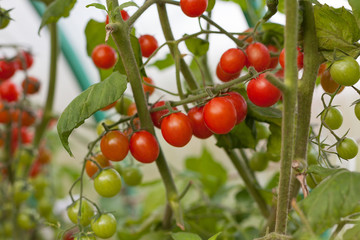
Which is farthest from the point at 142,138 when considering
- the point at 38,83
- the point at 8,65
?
the point at 38,83

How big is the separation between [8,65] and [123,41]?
0.48 meters

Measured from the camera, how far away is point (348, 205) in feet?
1.23

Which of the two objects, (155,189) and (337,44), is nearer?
(337,44)

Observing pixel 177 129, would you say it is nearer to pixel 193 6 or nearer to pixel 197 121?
pixel 197 121

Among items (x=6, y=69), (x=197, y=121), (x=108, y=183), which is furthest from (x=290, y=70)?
(x=6, y=69)

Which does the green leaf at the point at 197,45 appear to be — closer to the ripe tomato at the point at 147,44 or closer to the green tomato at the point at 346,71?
the ripe tomato at the point at 147,44

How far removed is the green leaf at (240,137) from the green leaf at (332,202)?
24 cm

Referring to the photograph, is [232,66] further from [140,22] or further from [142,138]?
[140,22]

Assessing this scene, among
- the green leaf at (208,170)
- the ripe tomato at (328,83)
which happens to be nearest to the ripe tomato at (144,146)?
the ripe tomato at (328,83)

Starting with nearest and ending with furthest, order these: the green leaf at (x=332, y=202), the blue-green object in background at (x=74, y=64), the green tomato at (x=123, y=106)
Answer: the green leaf at (x=332, y=202), the green tomato at (x=123, y=106), the blue-green object in background at (x=74, y=64)

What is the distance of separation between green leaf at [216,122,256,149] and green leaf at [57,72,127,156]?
21 centimetres

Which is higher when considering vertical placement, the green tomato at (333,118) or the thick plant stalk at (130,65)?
the thick plant stalk at (130,65)

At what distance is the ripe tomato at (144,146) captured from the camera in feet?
1.78

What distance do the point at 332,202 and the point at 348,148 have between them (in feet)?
0.52
